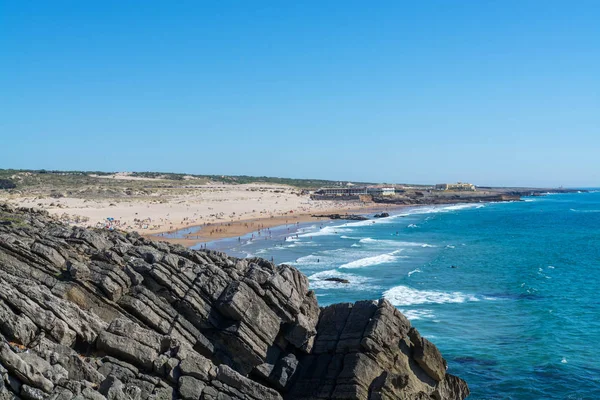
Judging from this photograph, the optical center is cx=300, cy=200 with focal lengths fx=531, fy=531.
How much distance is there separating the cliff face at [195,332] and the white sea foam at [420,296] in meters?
17.4

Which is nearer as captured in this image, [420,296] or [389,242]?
[420,296]

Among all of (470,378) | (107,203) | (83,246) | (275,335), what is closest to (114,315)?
(275,335)

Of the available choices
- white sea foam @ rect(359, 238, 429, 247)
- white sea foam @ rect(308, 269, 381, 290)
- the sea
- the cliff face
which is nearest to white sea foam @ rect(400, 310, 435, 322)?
the sea

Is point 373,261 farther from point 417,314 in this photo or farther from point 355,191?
point 355,191

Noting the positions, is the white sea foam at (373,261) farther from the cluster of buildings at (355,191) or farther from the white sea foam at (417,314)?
the cluster of buildings at (355,191)

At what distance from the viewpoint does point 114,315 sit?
19031mm

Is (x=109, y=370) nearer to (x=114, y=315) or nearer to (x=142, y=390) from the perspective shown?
(x=142, y=390)

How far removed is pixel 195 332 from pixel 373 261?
39.7m

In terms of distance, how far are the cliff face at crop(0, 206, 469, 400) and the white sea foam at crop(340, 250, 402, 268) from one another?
3146cm

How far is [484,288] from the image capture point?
1775 inches

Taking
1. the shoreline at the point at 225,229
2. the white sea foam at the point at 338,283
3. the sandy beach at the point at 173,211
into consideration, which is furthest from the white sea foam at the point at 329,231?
the white sea foam at the point at 338,283

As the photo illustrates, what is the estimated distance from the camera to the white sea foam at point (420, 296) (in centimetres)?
4000

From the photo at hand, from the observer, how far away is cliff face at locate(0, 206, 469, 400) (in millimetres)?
15953

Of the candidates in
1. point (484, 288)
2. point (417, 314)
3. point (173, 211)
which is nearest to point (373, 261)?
point (484, 288)
